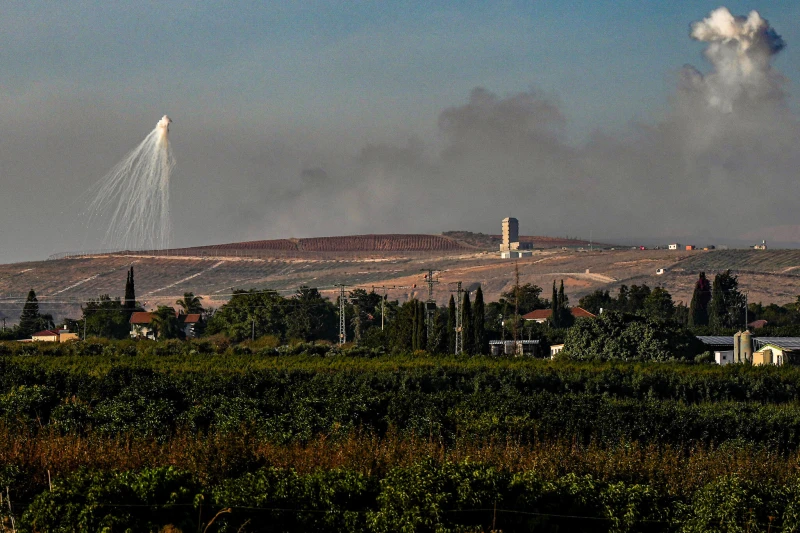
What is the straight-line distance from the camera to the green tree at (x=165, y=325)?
296ft

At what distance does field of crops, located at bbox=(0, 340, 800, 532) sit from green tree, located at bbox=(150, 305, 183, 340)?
153ft

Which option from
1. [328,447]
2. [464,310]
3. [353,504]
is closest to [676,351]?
[464,310]

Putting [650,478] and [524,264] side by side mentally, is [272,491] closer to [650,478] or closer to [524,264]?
[650,478]

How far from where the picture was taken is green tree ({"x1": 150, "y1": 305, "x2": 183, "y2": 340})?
296 feet

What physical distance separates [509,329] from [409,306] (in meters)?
13.4

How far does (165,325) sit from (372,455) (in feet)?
235

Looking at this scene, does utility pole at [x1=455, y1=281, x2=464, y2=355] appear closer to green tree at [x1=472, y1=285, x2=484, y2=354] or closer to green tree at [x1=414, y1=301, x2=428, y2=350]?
green tree at [x1=414, y1=301, x2=428, y2=350]

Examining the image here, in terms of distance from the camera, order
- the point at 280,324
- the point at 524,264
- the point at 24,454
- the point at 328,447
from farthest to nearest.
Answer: the point at 524,264 → the point at 280,324 → the point at 328,447 → the point at 24,454

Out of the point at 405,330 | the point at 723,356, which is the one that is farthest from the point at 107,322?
the point at 723,356

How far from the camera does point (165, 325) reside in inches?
3568

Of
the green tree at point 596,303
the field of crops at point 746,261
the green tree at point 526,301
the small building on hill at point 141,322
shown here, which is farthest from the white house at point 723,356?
the field of crops at point 746,261

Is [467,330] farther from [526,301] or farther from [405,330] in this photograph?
[526,301]

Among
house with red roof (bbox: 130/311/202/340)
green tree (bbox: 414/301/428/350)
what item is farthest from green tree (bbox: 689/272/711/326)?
house with red roof (bbox: 130/311/202/340)

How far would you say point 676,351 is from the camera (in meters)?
63.3
